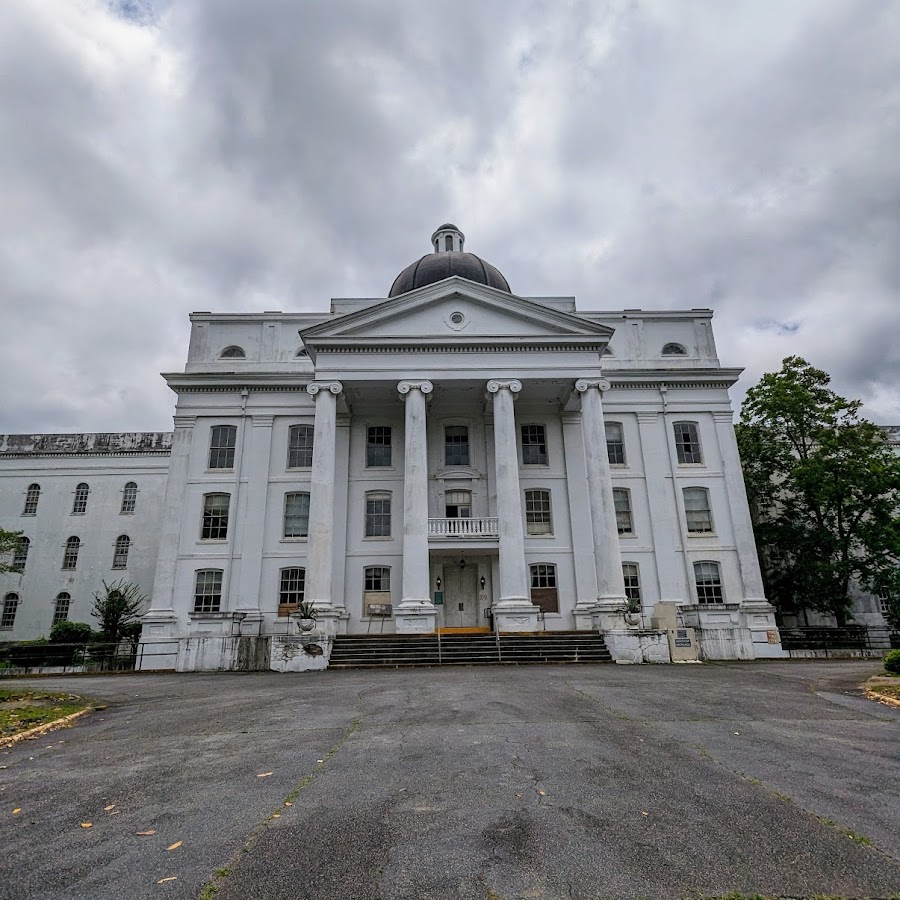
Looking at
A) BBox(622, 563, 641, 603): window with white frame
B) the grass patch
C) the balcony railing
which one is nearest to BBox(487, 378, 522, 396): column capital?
the balcony railing

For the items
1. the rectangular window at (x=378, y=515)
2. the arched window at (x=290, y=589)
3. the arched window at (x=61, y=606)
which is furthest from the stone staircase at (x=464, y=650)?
the arched window at (x=61, y=606)

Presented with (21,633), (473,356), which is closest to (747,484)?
(473,356)

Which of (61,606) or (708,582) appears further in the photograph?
(61,606)

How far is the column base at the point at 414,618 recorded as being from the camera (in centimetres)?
1877

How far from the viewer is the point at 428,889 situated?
3.12 m

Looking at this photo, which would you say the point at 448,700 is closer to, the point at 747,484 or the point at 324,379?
the point at 324,379

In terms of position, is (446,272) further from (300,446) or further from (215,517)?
(215,517)

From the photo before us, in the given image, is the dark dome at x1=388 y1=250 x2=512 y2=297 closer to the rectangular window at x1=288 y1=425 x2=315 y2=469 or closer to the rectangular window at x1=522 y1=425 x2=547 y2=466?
the rectangular window at x1=522 y1=425 x2=547 y2=466

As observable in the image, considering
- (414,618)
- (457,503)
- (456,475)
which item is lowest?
(414,618)

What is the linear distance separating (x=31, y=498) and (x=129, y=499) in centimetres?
578

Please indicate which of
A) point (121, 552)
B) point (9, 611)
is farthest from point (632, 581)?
point (9, 611)

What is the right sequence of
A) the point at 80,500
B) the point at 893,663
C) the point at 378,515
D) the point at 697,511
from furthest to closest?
the point at 80,500
the point at 697,511
the point at 378,515
the point at 893,663

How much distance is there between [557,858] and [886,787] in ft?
11.2

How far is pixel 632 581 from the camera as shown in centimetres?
2339
